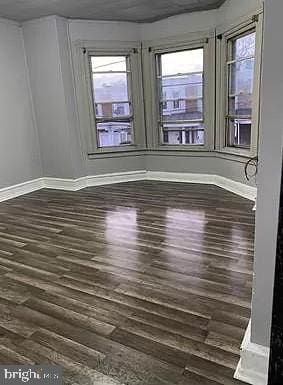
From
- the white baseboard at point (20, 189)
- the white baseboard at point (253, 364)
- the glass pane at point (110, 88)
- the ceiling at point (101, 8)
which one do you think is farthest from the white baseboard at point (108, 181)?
the white baseboard at point (253, 364)

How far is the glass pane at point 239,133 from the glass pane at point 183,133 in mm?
573

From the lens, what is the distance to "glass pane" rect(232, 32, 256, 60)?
4.11 meters

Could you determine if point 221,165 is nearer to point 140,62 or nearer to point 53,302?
point 140,62

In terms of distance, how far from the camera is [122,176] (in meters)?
5.88

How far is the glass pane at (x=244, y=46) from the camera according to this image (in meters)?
4.11

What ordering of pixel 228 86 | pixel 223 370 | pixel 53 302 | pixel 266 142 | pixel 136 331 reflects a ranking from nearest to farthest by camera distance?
pixel 266 142 < pixel 223 370 < pixel 136 331 < pixel 53 302 < pixel 228 86

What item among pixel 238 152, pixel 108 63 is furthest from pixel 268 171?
pixel 108 63

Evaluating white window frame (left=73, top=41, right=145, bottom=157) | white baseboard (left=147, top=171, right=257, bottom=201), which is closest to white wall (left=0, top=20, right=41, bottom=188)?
white window frame (left=73, top=41, right=145, bottom=157)

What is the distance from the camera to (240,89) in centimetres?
453

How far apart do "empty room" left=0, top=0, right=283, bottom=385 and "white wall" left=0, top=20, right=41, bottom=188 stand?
0.08 feet

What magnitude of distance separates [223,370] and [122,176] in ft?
15.0

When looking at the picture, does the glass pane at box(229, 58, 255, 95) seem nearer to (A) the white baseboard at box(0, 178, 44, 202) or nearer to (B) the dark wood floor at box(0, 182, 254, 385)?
(B) the dark wood floor at box(0, 182, 254, 385)

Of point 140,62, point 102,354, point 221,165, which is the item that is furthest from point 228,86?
point 102,354

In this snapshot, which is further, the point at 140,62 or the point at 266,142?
the point at 140,62
